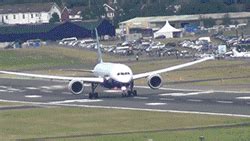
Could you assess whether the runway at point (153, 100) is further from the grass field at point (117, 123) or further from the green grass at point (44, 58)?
the green grass at point (44, 58)

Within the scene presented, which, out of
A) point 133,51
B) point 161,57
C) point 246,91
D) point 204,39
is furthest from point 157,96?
point 204,39

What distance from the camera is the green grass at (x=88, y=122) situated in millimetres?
67750

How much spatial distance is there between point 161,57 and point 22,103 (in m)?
75.1

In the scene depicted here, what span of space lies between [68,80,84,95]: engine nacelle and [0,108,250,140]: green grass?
9331 mm

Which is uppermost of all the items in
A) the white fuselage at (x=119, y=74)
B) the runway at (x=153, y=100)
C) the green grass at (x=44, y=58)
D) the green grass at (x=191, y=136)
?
the white fuselage at (x=119, y=74)

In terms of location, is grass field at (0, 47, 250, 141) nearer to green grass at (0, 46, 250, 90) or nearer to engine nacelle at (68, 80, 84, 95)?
green grass at (0, 46, 250, 90)

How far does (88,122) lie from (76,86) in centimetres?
1846

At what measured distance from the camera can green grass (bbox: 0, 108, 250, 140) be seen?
6775 cm

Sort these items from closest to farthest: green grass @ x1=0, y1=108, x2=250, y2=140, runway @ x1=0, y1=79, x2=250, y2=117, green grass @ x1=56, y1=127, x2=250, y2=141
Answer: green grass @ x1=56, y1=127, x2=250, y2=141 < green grass @ x1=0, y1=108, x2=250, y2=140 < runway @ x1=0, y1=79, x2=250, y2=117

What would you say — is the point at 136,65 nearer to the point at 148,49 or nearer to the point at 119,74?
the point at 148,49

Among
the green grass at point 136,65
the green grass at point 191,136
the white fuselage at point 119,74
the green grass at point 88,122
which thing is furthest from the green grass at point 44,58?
the green grass at point 191,136

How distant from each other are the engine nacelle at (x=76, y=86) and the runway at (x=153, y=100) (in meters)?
0.62

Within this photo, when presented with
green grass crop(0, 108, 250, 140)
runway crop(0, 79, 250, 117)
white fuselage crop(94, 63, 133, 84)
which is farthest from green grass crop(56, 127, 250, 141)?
white fuselage crop(94, 63, 133, 84)

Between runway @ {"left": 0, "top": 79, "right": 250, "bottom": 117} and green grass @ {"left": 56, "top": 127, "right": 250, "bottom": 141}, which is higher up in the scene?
runway @ {"left": 0, "top": 79, "right": 250, "bottom": 117}
